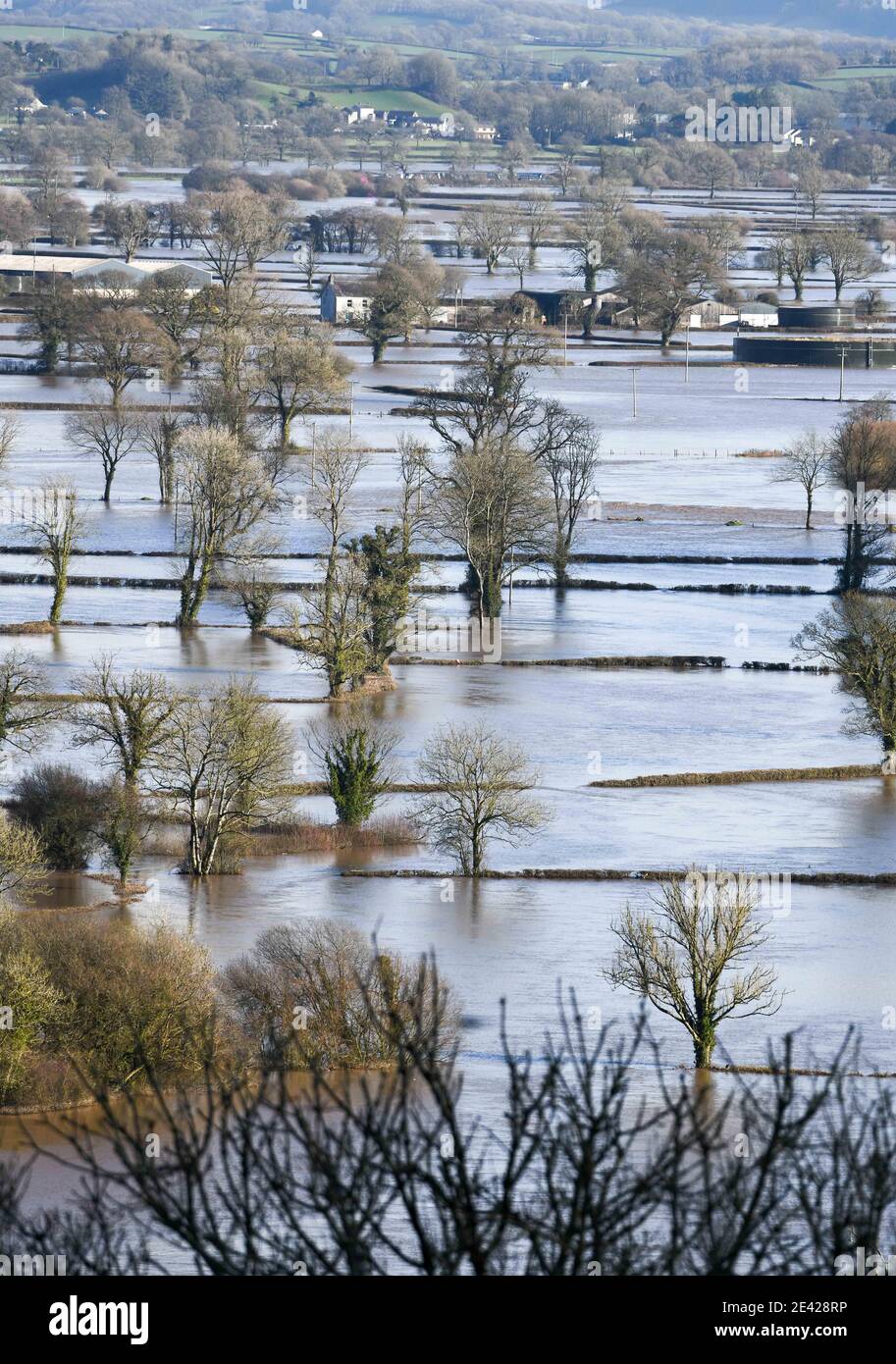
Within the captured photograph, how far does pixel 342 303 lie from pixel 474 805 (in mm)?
72069

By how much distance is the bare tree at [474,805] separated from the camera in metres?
27.5

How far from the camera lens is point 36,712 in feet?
105

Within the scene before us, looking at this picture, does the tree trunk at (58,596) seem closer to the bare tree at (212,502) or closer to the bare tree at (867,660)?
the bare tree at (212,502)

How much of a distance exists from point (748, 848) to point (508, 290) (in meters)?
84.7

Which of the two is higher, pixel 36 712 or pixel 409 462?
pixel 409 462

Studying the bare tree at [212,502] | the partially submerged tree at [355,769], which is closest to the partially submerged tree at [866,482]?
the bare tree at [212,502]

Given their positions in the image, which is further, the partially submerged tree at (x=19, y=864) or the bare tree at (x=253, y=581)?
the bare tree at (x=253, y=581)

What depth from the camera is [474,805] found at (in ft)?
90.4

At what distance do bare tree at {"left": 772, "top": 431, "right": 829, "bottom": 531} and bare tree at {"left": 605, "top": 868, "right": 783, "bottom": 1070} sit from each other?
32262mm

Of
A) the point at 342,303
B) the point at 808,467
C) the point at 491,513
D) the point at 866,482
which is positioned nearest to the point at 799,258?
the point at 342,303

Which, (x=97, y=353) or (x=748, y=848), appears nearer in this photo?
(x=748, y=848)

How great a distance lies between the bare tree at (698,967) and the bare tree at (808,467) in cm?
3226

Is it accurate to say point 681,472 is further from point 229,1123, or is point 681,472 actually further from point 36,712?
point 229,1123
